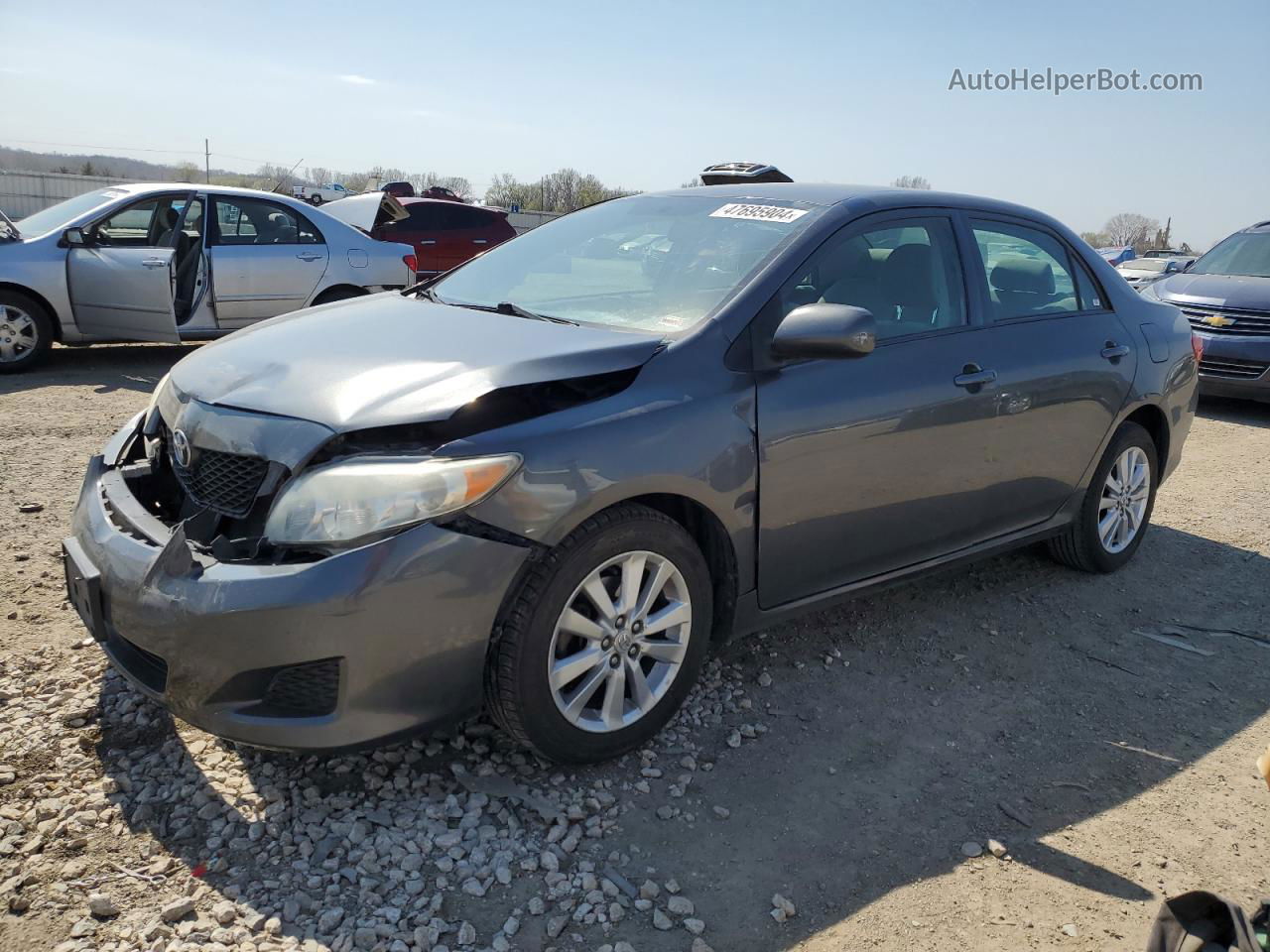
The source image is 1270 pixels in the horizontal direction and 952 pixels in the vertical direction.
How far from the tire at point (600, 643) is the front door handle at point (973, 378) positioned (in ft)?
4.44

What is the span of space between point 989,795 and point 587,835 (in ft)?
4.06

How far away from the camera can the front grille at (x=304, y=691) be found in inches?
103

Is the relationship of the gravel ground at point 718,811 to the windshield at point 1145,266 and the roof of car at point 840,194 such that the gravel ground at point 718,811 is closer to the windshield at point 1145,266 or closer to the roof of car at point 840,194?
the roof of car at point 840,194

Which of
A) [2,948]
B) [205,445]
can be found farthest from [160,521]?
[2,948]

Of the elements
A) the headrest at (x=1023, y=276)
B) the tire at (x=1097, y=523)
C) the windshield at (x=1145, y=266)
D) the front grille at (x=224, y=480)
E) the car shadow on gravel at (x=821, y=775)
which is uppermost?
the headrest at (x=1023, y=276)

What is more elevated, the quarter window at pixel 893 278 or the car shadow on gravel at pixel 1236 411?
the quarter window at pixel 893 278

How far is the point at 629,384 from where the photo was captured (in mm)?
3070

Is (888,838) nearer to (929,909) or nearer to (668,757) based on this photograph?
(929,909)

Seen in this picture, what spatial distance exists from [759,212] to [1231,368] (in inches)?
289

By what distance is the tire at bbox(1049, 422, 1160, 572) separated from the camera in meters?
4.82

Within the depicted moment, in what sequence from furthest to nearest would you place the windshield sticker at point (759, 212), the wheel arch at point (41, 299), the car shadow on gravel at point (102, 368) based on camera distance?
1. the wheel arch at point (41, 299)
2. the car shadow on gravel at point (102, 368)
3. the windshield sticker at point (759, 212)

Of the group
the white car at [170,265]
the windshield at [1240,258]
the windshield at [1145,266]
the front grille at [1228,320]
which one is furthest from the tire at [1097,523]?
the windshield at [1145,266]

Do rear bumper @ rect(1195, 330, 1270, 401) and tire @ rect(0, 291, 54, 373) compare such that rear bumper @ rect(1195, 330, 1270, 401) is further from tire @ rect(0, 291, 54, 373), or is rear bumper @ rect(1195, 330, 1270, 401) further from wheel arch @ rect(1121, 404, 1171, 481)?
tire @ rect(0, 291, 54, 373)

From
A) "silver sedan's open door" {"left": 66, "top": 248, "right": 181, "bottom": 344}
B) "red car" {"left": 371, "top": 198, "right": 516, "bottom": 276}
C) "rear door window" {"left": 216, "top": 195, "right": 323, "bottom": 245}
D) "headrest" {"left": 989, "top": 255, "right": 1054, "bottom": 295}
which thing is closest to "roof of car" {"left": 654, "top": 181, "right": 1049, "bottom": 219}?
"headrest" {"left": 989, "top": 255, "right": 1054, "bottom": 295}
